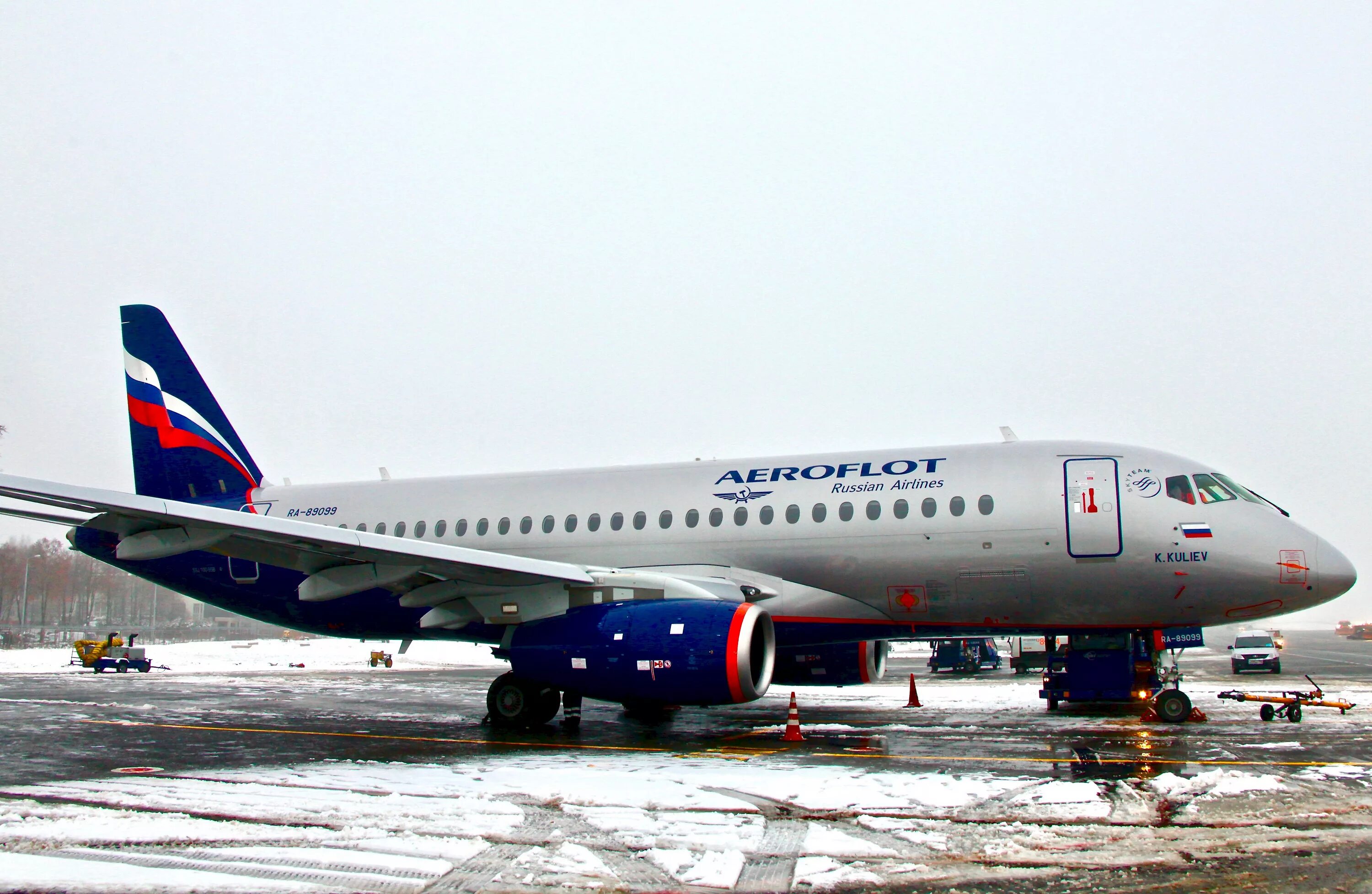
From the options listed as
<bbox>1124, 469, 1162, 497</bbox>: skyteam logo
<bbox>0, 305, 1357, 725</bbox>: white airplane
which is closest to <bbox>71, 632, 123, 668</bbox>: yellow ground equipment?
<bbox>0, 305, 1357, 725</bbox>: white airplane

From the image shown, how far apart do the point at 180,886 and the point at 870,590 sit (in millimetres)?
10193

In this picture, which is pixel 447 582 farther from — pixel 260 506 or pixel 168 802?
pixel 260 506

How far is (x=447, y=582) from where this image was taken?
13359 mm

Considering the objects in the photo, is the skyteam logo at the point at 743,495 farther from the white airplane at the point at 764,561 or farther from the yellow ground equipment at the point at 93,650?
the yellow ground equipment at the point at 93,650

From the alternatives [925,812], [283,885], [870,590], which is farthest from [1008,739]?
[283,885]

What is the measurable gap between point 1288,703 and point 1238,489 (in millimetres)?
3174

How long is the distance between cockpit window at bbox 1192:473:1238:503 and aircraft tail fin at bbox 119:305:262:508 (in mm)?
16306

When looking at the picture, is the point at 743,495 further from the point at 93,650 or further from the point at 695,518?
the point at 93,650

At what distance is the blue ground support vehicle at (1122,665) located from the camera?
14.4 m

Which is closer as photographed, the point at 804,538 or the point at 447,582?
the point at 447,582

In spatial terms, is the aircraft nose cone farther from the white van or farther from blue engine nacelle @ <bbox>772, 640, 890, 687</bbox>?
the white van

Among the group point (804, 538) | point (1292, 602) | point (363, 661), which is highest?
point (804, 538)

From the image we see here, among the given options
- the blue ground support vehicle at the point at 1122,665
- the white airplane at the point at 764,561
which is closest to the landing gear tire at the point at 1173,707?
the blue ground support vehicle at the point at 1122,665

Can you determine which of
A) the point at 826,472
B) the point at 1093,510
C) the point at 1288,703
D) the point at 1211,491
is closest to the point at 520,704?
the point at 826,472
